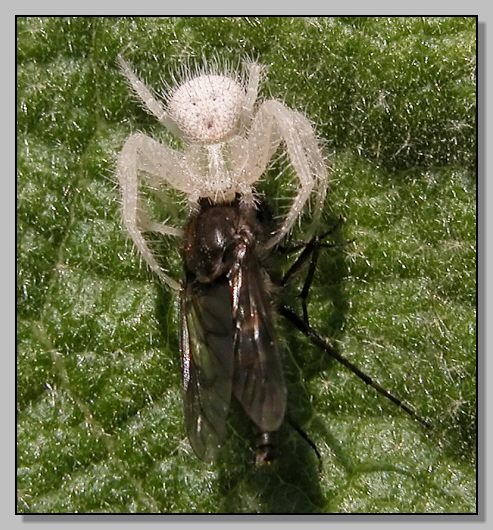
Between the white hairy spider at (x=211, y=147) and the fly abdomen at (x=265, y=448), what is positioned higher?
the white hairy spider at (x=211, y=147)

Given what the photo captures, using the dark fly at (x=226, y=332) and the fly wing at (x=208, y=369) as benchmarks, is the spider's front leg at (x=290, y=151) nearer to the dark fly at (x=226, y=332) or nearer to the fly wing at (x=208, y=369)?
the dark fly at (x=226, y=332)

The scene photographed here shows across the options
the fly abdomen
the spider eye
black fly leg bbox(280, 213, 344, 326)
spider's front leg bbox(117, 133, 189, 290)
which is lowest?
the fly abdomen

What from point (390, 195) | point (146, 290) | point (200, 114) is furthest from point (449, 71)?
point (146, 290)

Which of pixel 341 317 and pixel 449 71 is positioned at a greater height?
pixel 449 71

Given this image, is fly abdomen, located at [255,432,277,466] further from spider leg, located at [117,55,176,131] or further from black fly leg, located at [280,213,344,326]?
spider leg, located at [117,55,176,131]

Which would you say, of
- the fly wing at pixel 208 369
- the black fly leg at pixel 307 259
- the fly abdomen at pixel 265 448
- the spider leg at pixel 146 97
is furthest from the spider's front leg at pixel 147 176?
the fly abdomen at pixel 265 448

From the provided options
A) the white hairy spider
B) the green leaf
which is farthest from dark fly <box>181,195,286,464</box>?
the green leaf

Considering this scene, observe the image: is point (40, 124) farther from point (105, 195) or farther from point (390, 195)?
point (390, 195)
